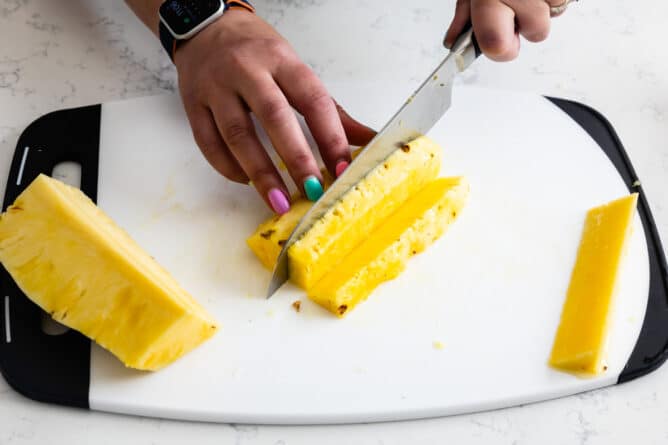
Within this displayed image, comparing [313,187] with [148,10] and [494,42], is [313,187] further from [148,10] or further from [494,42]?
[148,10]

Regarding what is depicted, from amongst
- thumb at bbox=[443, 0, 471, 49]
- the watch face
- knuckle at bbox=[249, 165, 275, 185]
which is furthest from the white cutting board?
thumb at bbox=[443, 0, 471, 49]

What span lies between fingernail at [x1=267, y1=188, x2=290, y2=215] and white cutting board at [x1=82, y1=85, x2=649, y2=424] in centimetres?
11

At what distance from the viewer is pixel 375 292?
5.88 feet

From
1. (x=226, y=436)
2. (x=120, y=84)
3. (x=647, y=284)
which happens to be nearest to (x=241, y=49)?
(x=120, y=84)

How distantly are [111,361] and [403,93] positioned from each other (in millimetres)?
1088

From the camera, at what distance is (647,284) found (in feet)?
6.21

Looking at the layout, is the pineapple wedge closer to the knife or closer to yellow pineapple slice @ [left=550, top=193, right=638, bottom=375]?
the knife

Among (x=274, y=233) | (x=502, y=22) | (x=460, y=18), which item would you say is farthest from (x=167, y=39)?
(x=502, y=22)

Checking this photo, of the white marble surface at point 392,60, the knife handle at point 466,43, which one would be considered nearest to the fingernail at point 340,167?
the knife handle at point 466,43

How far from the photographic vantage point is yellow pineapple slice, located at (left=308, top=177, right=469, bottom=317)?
1735mm

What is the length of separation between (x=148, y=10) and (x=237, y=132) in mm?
504

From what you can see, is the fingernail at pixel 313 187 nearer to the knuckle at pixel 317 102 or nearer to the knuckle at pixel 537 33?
the knuckle at pixel 317 102

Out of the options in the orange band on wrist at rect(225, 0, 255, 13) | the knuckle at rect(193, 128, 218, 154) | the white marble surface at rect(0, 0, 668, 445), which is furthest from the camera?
the white marble surface at rect(0, 0, 668, 445)

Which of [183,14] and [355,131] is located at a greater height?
[183,14]
